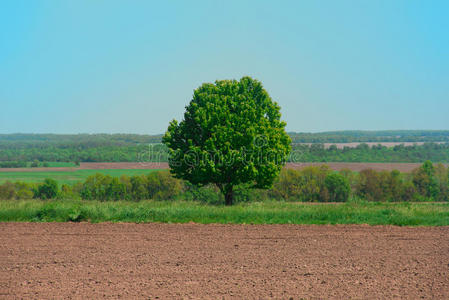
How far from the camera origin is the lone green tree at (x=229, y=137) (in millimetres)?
24750

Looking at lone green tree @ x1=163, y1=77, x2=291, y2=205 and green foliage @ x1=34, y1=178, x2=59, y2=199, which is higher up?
lone green tree @ x1=163, y1=77, x2=291, y2=205

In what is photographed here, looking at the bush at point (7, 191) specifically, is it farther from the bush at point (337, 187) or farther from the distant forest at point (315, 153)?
the bush at point (337, 187)

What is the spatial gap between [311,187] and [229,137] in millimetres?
26182

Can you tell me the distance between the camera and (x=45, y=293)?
30.4ft

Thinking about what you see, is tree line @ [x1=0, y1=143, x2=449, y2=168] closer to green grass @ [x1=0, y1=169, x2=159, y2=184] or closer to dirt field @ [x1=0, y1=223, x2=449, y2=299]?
green grass @ [x1=0, y1=169, x2=159, y2=184]

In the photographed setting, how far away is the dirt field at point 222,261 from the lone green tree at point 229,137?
318 inches

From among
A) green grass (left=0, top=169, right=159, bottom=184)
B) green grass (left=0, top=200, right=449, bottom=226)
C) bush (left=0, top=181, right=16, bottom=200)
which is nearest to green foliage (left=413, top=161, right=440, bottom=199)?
green grass (left=0, top=200, right=449, bottom=226)

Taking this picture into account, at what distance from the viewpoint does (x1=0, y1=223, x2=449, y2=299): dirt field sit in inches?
372

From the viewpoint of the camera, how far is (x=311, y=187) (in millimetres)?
48594

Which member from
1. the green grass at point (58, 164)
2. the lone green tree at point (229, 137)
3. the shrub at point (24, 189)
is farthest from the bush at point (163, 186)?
the green grass at point (58, 164)

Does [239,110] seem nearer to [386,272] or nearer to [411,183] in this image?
[386,272]

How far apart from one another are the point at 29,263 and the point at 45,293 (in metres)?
2.94

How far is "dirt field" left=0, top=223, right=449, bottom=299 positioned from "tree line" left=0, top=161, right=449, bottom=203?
95.7ft

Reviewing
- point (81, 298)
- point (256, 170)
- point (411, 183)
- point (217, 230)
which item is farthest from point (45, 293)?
point (411, 183)
